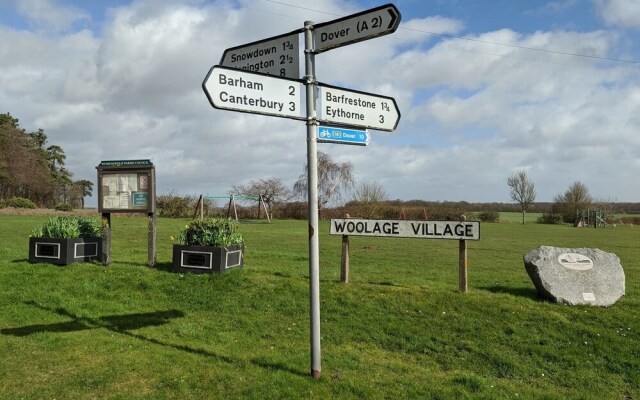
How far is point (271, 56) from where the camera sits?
484cm

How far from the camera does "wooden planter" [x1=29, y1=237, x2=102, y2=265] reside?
9711mm

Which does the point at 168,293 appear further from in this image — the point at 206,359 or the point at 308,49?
the point at 308,49

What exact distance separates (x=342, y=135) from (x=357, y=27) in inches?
38.1

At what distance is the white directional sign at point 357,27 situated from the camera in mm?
4285

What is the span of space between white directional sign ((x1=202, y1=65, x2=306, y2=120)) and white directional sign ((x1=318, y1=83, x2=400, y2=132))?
0.85 ft

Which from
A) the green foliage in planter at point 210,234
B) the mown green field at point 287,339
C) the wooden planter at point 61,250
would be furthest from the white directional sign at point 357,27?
the wooden planter at point 61,250

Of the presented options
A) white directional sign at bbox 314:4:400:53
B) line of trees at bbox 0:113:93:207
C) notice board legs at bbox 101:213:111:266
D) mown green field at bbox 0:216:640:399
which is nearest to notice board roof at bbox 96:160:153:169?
notice board legs at bbox 101:213:111:266

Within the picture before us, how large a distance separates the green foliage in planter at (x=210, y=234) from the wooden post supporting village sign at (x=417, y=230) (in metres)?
1.89

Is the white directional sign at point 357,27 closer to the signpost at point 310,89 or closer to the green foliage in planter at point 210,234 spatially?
the signpost at point 310,89

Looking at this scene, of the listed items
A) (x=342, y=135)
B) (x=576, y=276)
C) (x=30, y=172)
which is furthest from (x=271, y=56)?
(x=30, y=172)

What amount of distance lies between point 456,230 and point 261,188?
147 feet

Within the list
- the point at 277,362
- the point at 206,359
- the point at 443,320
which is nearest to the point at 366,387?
the point at 277,362

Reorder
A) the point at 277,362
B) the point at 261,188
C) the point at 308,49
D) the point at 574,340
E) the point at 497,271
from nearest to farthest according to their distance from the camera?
the point at 308,49
the point at 277,362
the point at 574,340
the point at 497,271
the point at 261,188

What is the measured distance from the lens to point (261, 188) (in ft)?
170
